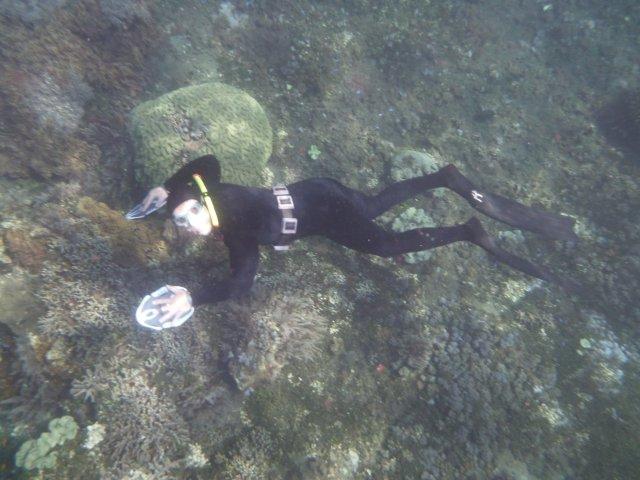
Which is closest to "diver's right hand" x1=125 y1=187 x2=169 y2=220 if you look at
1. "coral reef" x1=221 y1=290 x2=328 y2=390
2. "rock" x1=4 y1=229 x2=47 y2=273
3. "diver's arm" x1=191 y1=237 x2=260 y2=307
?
"diver's arm" x1=191 y1=237 x2=260 y2=307

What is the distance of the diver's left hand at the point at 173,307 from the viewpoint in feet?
10.7

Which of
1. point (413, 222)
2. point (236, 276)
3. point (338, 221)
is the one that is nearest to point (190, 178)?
point (236, 276)

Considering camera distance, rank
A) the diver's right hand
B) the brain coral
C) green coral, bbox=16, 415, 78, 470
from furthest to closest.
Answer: the brain coral, the diver's right hand, green coral, bbox=16, 415, 78, 470

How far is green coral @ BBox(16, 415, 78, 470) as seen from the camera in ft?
11.2

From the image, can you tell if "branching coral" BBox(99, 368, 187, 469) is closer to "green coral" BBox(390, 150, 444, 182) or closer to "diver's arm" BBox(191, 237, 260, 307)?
"diver's arm" BBox(191, 237, 260, 307)

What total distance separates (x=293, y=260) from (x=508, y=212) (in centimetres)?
327

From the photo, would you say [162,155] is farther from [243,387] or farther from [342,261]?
[243,387]

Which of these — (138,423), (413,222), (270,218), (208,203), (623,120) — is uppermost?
(623,120)

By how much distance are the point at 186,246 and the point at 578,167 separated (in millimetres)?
7550

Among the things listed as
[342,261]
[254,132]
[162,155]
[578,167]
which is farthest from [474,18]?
[162,155]

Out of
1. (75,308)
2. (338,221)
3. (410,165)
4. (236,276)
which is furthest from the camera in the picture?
(410,165)

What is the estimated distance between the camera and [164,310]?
10.7 feet

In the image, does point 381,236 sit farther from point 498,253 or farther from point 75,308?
point 75,308

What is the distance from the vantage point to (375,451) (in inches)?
167
